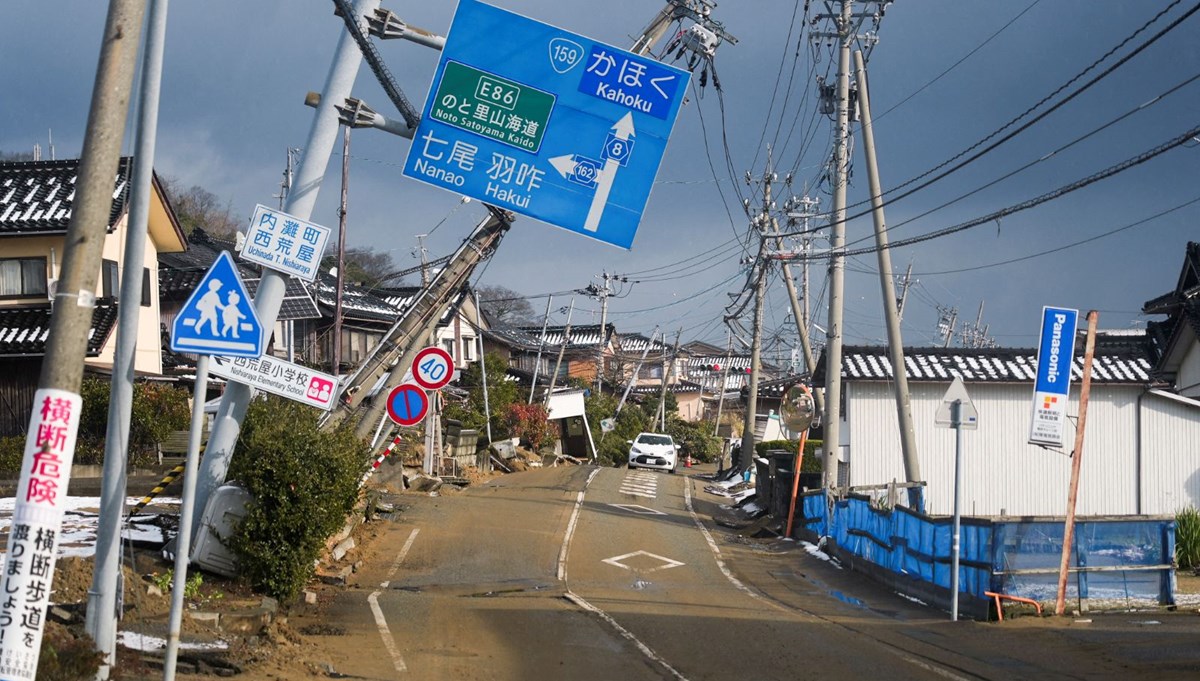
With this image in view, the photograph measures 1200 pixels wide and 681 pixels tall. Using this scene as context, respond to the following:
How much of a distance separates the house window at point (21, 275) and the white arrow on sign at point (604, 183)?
21545 millimetres

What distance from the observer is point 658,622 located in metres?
13.0

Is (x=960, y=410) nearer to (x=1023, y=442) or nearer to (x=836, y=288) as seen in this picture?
(x=836, y=288)

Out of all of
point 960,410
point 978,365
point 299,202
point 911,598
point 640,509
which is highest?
point 299,202

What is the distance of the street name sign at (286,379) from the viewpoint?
11531mm

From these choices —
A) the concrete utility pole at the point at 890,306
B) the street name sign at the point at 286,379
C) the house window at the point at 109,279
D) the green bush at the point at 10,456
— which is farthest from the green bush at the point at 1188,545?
the house window at the point at 109,279

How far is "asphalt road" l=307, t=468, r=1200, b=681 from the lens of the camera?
10445 mm

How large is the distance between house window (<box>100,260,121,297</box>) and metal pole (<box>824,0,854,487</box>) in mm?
19638

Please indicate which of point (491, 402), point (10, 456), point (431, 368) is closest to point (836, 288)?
point (431, 368)

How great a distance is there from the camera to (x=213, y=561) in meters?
12.6

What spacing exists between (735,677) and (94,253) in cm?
671

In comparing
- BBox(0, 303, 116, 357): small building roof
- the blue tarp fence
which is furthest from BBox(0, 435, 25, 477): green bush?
the blue tarp fence

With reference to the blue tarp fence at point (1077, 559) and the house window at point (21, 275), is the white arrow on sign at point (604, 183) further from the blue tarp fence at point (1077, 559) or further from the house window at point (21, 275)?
the house window at point (21, 275)

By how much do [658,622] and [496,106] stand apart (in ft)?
21.4

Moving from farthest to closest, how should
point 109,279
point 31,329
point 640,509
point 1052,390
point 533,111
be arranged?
point 109,279
point 640,509
point 31,329
point 1052,390
point 533,111
